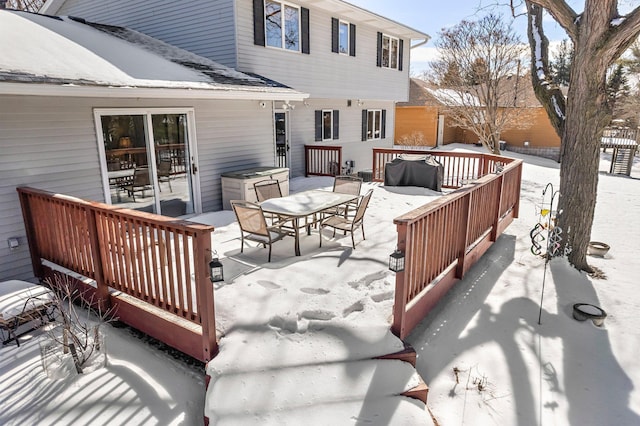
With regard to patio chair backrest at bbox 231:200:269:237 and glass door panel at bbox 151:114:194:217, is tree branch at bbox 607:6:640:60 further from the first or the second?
glass door panel at bbox 151:114:194:217

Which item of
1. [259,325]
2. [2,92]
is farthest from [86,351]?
[2,92]

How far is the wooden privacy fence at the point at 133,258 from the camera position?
3162 millimetres

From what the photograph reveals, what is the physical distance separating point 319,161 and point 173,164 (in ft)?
18.8

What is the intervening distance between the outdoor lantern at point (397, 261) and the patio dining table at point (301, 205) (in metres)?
1.99

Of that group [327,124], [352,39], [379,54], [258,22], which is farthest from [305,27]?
[379,54]

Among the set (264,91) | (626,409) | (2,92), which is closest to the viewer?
(626,409)

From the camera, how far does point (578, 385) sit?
3354 millimetres

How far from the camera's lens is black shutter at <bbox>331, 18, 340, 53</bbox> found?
12.5 meters

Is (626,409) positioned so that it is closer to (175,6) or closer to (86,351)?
(86,351)

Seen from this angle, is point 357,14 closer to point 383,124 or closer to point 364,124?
point 364,124

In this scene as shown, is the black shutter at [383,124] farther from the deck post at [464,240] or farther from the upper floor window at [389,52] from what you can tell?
the deck post at [464,240]

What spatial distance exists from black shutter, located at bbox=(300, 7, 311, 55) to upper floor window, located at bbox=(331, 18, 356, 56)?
1.40 meters

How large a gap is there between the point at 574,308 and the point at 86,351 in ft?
15.9

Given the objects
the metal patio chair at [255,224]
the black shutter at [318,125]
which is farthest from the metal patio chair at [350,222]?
the black shutter at [318,125]
